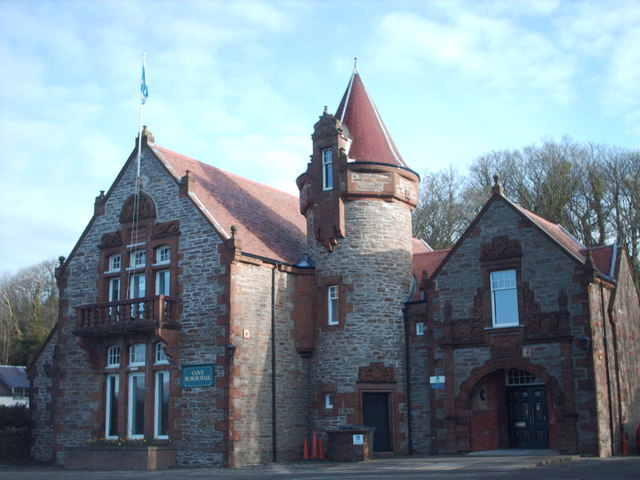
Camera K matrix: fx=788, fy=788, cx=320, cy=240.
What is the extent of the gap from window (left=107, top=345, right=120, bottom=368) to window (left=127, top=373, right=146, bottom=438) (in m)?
0.95

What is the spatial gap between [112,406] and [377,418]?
9.48 metres

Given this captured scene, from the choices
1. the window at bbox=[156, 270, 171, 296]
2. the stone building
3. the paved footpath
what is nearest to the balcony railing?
the stone building

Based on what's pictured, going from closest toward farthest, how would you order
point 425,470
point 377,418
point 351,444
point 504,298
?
point 425,470
point 351,444
point 504,298
point 377,418

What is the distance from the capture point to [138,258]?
1133 inches

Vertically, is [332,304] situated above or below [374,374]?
above

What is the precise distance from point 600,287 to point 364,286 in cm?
779

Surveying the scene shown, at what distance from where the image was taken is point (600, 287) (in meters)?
25.2

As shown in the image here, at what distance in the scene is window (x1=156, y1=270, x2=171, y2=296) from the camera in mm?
27750

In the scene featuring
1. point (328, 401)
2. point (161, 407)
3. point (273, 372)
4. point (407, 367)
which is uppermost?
point (407, 367)

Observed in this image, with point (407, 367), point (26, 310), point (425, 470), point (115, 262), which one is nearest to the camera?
point (425, 470)

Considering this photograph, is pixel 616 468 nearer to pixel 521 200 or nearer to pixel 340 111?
pixel 340 111

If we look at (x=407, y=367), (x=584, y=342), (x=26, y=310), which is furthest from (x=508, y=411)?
(x=26, y=310)

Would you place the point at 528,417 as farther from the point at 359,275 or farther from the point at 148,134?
the point at 148,134

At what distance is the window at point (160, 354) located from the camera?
1060 inches
